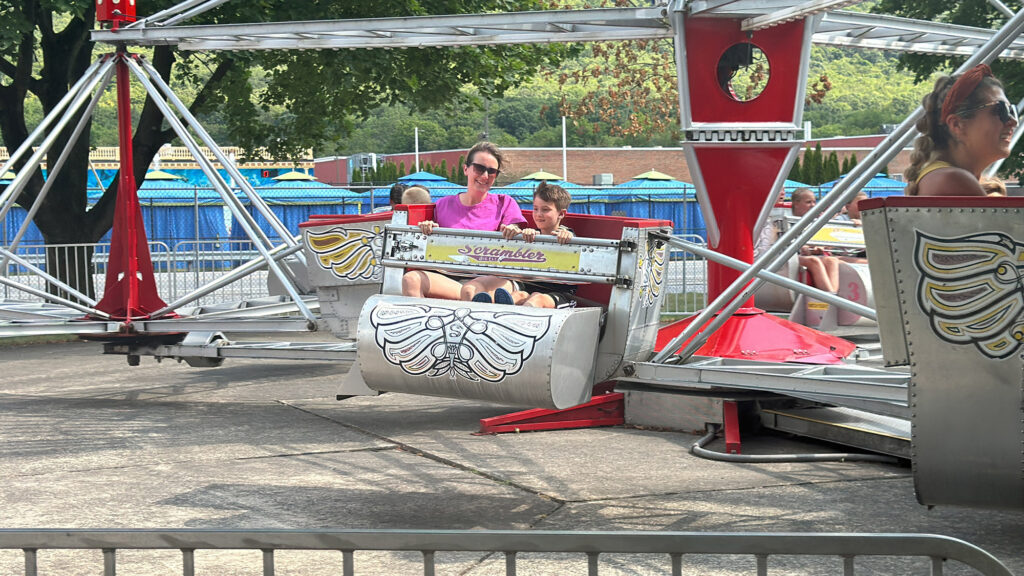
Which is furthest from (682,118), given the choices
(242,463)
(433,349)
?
(242,463)

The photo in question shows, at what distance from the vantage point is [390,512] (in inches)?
214

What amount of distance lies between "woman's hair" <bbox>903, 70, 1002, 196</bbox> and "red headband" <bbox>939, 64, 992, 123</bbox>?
10mm

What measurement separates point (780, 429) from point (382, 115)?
114282 millimetres

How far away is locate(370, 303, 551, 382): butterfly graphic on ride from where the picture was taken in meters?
5.62

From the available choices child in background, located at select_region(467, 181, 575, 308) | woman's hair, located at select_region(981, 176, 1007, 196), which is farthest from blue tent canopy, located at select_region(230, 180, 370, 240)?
woman's hair, located at select_region(981, 176, 1007, 196)

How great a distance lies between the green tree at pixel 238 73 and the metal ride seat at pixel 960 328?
1020 cm

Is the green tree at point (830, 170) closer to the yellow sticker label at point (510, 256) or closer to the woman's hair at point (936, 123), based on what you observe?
the yellow sticker label at point (510, 256)

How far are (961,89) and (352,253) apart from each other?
202 inches

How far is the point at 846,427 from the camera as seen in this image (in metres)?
6.55

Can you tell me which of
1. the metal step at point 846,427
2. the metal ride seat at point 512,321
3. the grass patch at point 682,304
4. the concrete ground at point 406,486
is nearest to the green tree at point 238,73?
the grass patch at point 682,304

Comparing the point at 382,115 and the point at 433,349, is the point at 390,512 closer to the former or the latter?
the point at 433,349

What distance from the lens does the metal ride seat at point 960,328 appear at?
153 inches

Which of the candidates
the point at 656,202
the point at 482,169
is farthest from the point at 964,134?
the point at 656,202

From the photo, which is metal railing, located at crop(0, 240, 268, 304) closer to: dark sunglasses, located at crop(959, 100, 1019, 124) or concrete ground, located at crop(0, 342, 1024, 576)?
concrete ground, located at crop(0, 342, 1024, 576)
